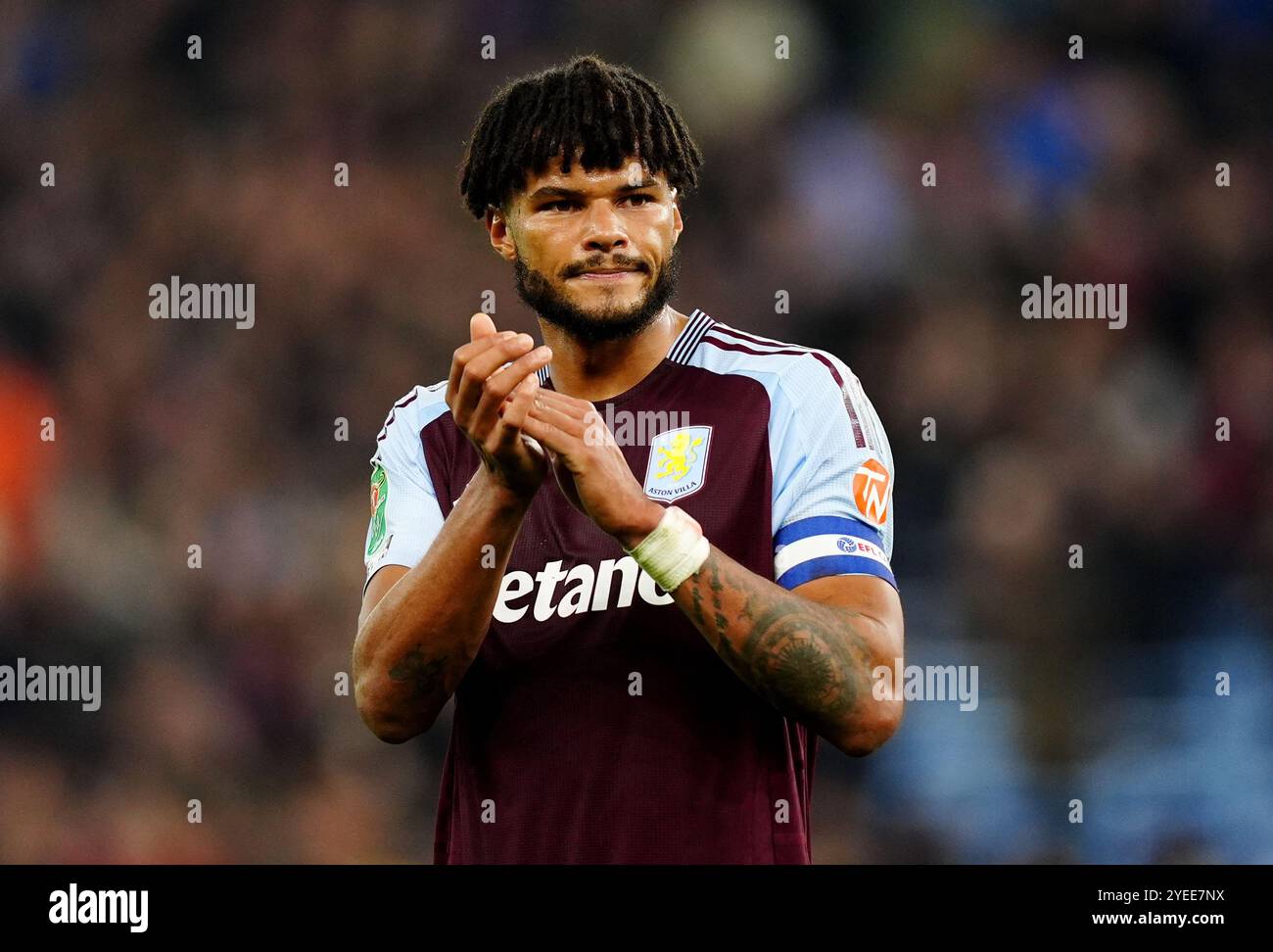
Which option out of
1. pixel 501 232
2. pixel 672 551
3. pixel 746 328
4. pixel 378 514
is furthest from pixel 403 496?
pixel 746 328

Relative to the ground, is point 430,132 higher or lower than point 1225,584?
higher

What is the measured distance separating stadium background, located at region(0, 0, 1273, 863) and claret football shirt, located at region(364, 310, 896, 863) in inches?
119

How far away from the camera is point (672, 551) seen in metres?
2.58

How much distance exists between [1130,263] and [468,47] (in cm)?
297

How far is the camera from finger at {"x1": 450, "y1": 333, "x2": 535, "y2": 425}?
2.62 metres

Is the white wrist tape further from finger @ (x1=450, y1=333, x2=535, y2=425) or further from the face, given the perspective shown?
the face

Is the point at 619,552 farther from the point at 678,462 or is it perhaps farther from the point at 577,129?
the point at 577,129

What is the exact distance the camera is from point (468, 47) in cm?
686

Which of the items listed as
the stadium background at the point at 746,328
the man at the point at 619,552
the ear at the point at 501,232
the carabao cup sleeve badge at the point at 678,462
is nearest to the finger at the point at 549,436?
the man at the point at 619,552

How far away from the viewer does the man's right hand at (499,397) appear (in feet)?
8.57

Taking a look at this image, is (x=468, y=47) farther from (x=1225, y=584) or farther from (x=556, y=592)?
(x=556, y=592)

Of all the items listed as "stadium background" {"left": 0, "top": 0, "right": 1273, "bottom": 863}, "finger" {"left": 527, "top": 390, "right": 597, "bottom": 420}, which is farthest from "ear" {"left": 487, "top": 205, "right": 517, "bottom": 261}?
"stadium background" {"left": 0, "top": 0, "right": 1273, "bottom": 863}

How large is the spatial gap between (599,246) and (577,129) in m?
0.25
